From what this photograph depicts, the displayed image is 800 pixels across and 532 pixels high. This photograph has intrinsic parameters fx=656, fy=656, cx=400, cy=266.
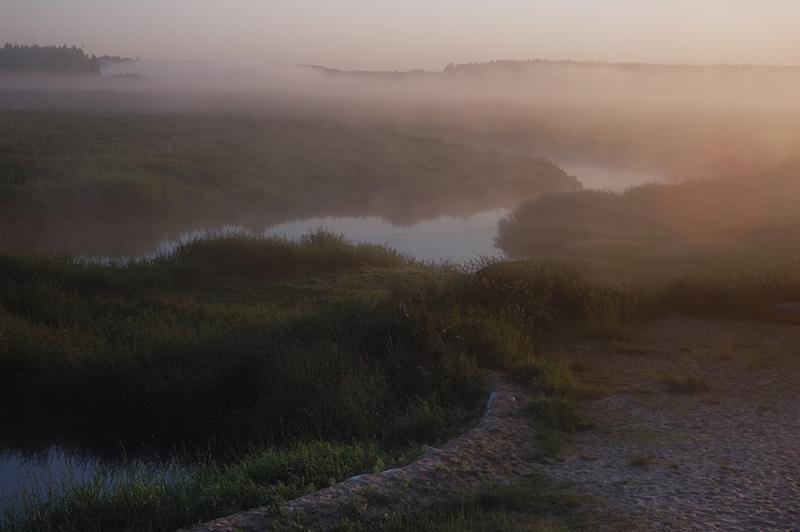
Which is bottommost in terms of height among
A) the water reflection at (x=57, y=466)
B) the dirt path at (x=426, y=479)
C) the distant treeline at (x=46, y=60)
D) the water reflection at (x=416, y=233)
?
the water reflection at (x=57, y=466)

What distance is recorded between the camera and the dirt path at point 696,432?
488 cm

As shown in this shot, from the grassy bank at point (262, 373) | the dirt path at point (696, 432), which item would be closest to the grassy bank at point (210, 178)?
the grassy bank at point (262, 373)

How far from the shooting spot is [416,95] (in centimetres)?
12812

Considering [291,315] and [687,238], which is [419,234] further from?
[291,315]

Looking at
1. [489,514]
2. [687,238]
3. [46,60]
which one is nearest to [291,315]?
[489,514]

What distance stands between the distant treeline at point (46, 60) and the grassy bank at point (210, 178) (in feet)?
Result: 268

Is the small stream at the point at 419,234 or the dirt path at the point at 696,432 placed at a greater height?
the dirt path at the point at 696,432

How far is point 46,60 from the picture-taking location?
4707 inches

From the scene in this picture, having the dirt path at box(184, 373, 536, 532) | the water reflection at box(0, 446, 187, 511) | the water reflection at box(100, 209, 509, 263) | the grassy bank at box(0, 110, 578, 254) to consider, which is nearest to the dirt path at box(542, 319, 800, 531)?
the dirt path at box(184, 373, 536, 532)

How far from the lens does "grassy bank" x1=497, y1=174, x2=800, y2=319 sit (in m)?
10.9

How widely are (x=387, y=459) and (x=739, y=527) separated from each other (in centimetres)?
282

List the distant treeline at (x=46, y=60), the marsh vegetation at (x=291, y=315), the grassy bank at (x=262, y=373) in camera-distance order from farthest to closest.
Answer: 1. the distant treeline at (x=46, y=60)
2. the marsh vegetation at (x=291, y=315)
3. the grassy bank at (x=262, y=373)

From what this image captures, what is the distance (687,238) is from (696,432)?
1536 centimetres

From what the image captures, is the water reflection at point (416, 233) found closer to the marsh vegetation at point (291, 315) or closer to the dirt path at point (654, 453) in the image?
the marsh vegetation at point (291, 315)
